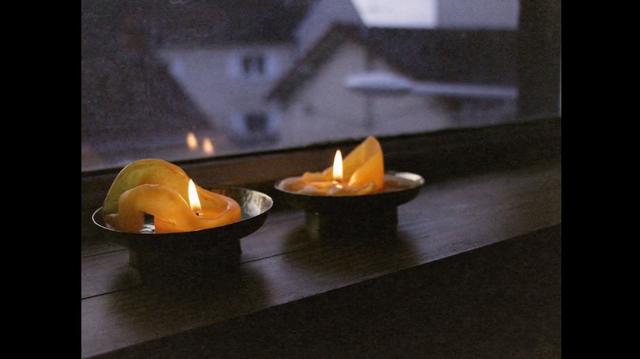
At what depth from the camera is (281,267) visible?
89cm

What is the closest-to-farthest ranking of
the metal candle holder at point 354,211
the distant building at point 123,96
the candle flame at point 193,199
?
1. the candle flame at point 193,199
2. the metal candle holder at point 354,211
3. the distant building at point 123,96

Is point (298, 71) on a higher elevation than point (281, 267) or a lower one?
higher

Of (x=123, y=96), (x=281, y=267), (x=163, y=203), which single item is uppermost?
(x=123, y=96)

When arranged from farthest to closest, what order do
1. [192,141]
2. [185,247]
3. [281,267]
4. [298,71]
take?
[298,71] → [192,141] → [281,267] → [185,247]

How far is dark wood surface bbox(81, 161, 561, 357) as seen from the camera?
712mm

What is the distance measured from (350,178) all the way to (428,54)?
67 cm

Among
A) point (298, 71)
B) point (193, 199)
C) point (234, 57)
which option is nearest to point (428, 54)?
point (298, 71)

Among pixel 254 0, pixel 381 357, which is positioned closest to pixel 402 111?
pixel 254 0

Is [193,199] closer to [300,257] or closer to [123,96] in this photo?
[300,257]

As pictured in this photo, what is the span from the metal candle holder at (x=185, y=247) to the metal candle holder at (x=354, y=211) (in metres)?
0.12

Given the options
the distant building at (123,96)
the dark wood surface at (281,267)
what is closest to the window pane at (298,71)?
the distant building at (123,96)

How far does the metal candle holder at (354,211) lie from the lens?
3.17 ft

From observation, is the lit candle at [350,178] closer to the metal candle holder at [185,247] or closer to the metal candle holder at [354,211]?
the metal candle holder at [354,211]
